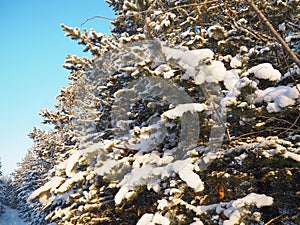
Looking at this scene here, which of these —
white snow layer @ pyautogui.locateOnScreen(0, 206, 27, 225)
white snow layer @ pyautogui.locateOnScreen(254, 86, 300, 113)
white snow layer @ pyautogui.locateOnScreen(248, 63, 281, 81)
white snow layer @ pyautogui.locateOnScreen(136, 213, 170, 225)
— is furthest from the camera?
white snow layer @ pyautogui.locateOnScreen(0, 206, 27, 225)

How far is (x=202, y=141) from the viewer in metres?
5.38

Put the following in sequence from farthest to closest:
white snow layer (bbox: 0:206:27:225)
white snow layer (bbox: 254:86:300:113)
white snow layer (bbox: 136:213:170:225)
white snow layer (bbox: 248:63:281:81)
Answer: white snow layer (bbox: 0:206:27:225)
white snow layer (bbox: 136:213:170:225)
white snow layer (bbox: 248:63:281:81)
white snow layer (bbox: 254:86:300:113)

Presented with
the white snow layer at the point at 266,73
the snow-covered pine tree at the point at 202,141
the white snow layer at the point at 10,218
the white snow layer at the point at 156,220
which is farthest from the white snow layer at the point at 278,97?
the white snow layer at the point at 10,218

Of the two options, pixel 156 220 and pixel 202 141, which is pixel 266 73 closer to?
pixel 202 141

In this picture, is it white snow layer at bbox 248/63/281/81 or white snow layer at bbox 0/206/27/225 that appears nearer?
white snow layer at bbox 248/63/281/81

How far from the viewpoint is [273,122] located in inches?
172

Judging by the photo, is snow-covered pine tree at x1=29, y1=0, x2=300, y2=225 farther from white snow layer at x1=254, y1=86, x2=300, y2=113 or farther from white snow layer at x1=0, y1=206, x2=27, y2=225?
white snow layer at x1=0, y1=206, x2=27, y2=225

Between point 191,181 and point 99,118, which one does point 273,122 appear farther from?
point 99,118

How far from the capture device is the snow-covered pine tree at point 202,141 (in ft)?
11.9

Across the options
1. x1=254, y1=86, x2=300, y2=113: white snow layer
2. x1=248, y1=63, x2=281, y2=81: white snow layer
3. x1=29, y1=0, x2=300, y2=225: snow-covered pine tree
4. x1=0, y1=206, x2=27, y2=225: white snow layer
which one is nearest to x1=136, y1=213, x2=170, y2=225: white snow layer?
x1=29, y1=0, x2=300, y2=225: snow-covered pine tree

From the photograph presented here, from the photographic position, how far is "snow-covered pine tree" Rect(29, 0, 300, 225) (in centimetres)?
363

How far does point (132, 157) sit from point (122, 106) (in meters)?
2.51

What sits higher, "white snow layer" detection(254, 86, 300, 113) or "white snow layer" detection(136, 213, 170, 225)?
"white snow layer" detection(254, 86, 300, 113)

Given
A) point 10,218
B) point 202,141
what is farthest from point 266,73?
point 10,218
